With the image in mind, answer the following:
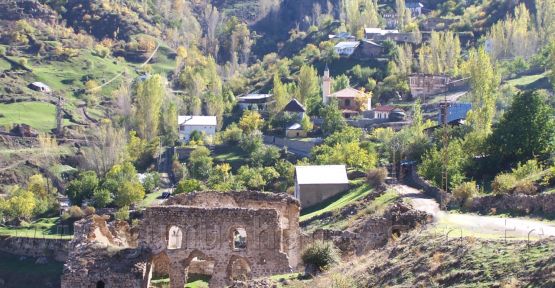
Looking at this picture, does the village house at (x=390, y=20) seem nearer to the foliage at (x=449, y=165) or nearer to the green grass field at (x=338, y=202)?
the green grass field at (x=338, y=202)

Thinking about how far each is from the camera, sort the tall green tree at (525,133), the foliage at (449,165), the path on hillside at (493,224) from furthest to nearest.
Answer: the foliage at (449,165), the tall green tree at (525,133), the path on hillside at (493,224)

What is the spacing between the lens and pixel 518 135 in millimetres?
45938

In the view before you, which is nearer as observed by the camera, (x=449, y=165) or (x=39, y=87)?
(x=449, y=165)

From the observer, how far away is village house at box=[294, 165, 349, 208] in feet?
186

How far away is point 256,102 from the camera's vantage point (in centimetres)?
9900

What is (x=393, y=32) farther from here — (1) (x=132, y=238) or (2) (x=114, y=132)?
(1) (x=132, y=238)

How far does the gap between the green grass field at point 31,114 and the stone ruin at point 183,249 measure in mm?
63682

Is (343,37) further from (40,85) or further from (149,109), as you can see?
(40,85)

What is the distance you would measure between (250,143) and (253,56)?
67.8 meters

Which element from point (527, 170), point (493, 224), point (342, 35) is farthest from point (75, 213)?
point (342, 35)

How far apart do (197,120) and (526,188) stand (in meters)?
59.2

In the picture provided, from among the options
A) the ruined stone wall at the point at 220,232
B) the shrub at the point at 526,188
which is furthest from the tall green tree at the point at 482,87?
the ruined stone wall at the point at 220,232

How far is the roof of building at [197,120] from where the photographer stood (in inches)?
3593

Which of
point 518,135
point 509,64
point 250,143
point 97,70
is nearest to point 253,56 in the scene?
point 97,70
